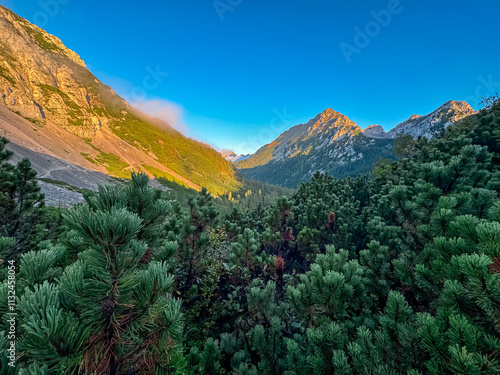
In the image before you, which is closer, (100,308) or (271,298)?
(100,308)

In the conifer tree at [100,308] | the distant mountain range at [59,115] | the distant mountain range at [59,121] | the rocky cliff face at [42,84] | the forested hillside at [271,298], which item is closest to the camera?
the conifer tree at [100,308]

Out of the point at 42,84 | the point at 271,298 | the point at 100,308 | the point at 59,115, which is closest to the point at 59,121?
the point at 59,115

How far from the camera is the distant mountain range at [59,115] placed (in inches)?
4471

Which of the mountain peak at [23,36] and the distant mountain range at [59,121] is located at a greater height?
the mountain peak at [23,36]

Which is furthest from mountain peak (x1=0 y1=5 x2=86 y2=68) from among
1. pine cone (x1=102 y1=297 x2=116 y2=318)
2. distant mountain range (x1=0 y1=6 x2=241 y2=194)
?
pine cone (x1=102 y1=297 x2=116 y2=318)

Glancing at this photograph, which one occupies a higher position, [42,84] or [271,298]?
[42,84]

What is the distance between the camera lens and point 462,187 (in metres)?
5.01

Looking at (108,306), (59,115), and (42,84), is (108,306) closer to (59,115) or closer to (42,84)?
(59,115)

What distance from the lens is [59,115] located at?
142 metres

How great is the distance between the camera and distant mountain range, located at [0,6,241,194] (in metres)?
114

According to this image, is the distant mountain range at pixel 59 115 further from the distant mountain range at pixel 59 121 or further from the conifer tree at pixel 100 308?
the conifer tree at pixel 100 308

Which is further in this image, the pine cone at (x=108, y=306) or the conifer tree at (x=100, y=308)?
the pine cone at (x=108, y=306)

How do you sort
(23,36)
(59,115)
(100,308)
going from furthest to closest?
(23,36)
(59,115)
(100,308)

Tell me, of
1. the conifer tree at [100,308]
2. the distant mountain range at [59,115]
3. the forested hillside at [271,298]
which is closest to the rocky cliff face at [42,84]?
the distant mountain range at [59,115]
